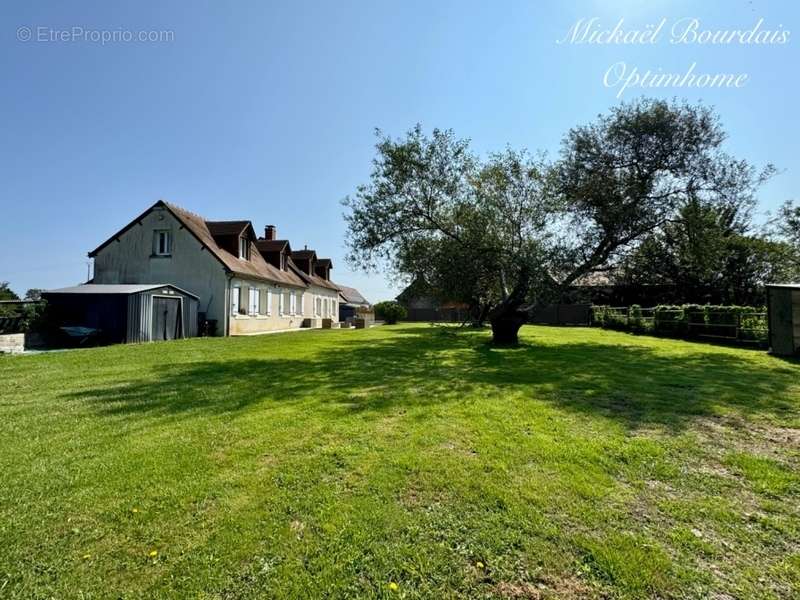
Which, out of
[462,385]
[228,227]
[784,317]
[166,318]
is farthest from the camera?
[228,227]

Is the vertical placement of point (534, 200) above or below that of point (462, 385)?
above

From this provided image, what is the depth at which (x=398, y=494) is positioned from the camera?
311 cm

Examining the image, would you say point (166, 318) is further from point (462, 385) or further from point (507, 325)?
point (462, 385)

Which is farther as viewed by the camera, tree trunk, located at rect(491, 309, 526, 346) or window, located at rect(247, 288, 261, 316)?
window, located at rect(247, 288, 261, 316)

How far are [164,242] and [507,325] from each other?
1651cm

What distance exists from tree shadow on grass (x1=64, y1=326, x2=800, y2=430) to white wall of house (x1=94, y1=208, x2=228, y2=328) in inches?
327

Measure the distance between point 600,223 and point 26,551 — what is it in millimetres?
16536

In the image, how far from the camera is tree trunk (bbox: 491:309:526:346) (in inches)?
601

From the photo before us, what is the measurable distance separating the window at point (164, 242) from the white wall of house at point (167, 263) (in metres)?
0.05

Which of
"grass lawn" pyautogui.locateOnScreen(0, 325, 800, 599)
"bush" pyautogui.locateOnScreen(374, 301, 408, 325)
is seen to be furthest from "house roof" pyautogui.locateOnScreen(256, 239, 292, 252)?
"grass lawn" pyautogui.locateOnScreen(0, 325, 800, 599)

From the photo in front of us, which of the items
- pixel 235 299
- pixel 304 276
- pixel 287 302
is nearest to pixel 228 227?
pixel 235 299

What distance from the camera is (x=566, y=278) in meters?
14.7

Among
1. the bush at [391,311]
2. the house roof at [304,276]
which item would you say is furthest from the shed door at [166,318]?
the bush at [391,311]

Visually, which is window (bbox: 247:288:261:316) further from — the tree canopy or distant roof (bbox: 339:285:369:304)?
distant roof (bbox: 339:285:369:304)
